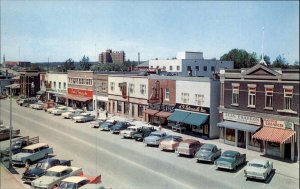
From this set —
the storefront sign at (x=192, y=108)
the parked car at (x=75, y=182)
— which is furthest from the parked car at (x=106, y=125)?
the parked car at (x=75, y=182)

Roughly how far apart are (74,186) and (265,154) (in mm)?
17786

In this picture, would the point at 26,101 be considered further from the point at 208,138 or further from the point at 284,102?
the point at 284,102

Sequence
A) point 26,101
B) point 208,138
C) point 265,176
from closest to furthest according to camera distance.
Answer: point 265,176, point 208,138, point 26,101

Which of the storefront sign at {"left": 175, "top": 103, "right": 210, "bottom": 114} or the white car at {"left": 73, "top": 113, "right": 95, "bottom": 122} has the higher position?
the storefront sign at {"left": 175, "top": 103, "right": 210, "bottom": 114}

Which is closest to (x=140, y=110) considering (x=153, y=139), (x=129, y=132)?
(x=129, y=132)

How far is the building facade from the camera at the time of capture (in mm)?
47656

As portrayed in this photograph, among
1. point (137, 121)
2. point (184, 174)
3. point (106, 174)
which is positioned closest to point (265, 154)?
point (184, 174)

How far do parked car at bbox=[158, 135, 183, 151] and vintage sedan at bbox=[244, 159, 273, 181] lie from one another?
28.5 ft

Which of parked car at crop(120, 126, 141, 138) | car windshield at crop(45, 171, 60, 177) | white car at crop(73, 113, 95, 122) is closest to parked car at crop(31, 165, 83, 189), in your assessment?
car windshield at crop(45, 171, 60, 177)

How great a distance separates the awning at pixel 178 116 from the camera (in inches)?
1519

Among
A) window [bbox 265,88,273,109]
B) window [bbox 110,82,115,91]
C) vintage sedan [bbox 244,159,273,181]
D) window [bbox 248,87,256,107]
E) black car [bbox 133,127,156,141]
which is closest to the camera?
vintage sedan [bbox 244,159,273,181]

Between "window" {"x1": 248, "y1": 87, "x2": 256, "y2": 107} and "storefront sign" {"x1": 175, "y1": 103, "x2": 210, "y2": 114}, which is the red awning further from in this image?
"window" {"x1": 248, "y1": 87, "x2": 256, "y2": 107}

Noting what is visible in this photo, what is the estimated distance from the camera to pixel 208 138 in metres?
36.6

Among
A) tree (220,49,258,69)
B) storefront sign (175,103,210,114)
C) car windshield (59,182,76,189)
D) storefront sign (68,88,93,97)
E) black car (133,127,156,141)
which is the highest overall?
tree (220,49,258,69)
